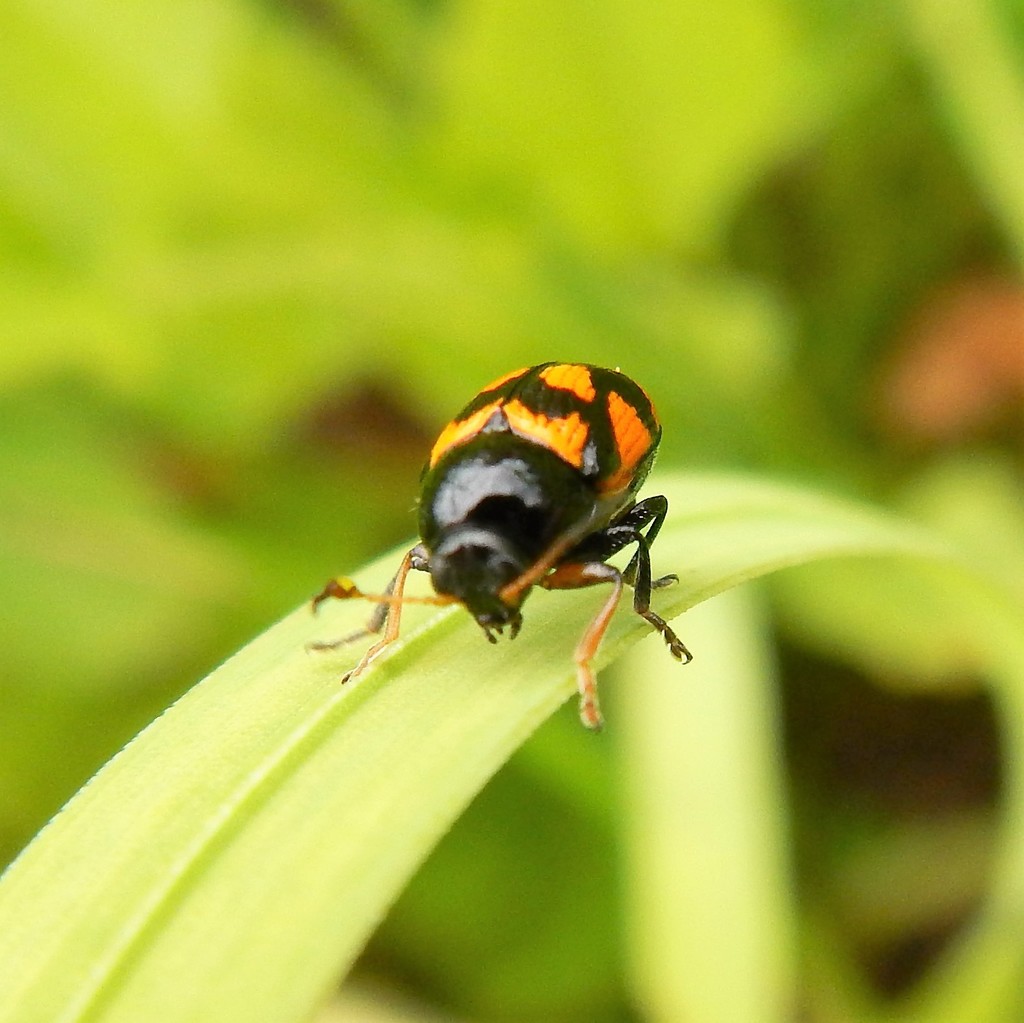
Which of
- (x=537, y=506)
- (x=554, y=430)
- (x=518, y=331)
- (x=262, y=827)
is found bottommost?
(x=262, y=827)

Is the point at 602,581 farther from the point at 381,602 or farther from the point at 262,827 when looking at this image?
the point at 262,827

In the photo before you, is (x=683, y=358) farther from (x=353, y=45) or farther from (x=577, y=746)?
(x=353, y=45)

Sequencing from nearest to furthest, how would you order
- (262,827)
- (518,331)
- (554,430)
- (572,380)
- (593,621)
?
(262,827), (593,621), (554,430), (572,380), (518,331)

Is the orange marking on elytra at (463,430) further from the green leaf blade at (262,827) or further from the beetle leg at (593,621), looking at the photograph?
the green leaf blade at (262,827)

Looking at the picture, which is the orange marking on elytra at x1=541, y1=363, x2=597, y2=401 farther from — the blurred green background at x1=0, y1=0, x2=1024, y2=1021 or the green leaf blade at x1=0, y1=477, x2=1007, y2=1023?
the blurred green background at x1=0, y1=0, x2=1024, y2=1021

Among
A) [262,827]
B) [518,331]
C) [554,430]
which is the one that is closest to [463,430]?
[554,430]

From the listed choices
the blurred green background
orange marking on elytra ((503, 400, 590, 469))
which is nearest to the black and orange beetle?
orange marking on elytra ((503, 400, 590, 469))

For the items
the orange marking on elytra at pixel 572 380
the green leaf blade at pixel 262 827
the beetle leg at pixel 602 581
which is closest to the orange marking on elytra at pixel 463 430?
the orange marking on elytra at pixel 572 380
